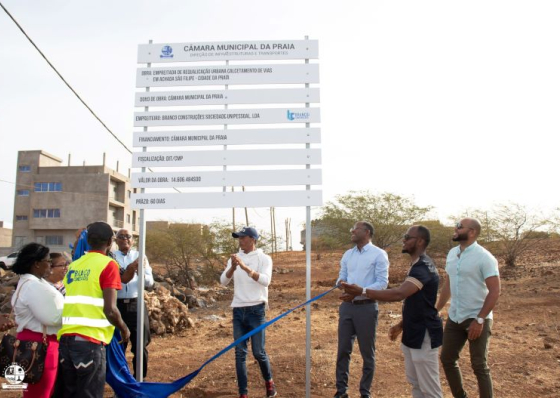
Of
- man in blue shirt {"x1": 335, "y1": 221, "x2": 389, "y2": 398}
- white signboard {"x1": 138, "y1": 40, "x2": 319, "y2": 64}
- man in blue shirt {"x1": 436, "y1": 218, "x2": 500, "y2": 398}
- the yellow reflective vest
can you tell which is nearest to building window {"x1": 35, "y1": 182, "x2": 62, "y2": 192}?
white signboard {"x1": 138, "y1": 40, "x2": 319, "y2": 64}

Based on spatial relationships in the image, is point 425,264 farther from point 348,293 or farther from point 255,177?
point 255,177

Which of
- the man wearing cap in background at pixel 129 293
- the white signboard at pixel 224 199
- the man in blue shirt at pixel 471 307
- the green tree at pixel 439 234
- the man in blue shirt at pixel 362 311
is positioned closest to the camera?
the man in blue shirt at pixel 471 307

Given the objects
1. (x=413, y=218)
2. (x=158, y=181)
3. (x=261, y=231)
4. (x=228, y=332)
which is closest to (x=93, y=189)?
(x=261, y=231)

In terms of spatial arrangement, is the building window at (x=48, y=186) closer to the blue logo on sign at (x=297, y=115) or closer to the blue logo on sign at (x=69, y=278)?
the blue logo on sign at (x=297, y=115)

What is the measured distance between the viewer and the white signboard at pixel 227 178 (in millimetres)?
5535

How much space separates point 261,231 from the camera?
25.1m

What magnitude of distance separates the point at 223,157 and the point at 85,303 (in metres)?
2.59

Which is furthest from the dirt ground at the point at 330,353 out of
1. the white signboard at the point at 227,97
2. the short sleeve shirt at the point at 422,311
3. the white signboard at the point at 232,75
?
the white signboard at the point at 232,75

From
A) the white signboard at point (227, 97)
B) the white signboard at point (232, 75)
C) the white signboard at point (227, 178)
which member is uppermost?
the white signboard at point (232, 75)

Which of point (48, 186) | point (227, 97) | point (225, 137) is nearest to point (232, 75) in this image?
point (227, 97)

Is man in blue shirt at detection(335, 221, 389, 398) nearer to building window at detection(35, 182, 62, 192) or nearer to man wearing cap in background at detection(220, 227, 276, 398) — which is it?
man wearing cap in background at detection(220, 227, 276, 398)

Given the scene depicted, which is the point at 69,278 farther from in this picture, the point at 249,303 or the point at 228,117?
the point at 228,117

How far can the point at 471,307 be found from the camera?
471 centimetres

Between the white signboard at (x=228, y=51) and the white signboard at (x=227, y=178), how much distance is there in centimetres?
138
